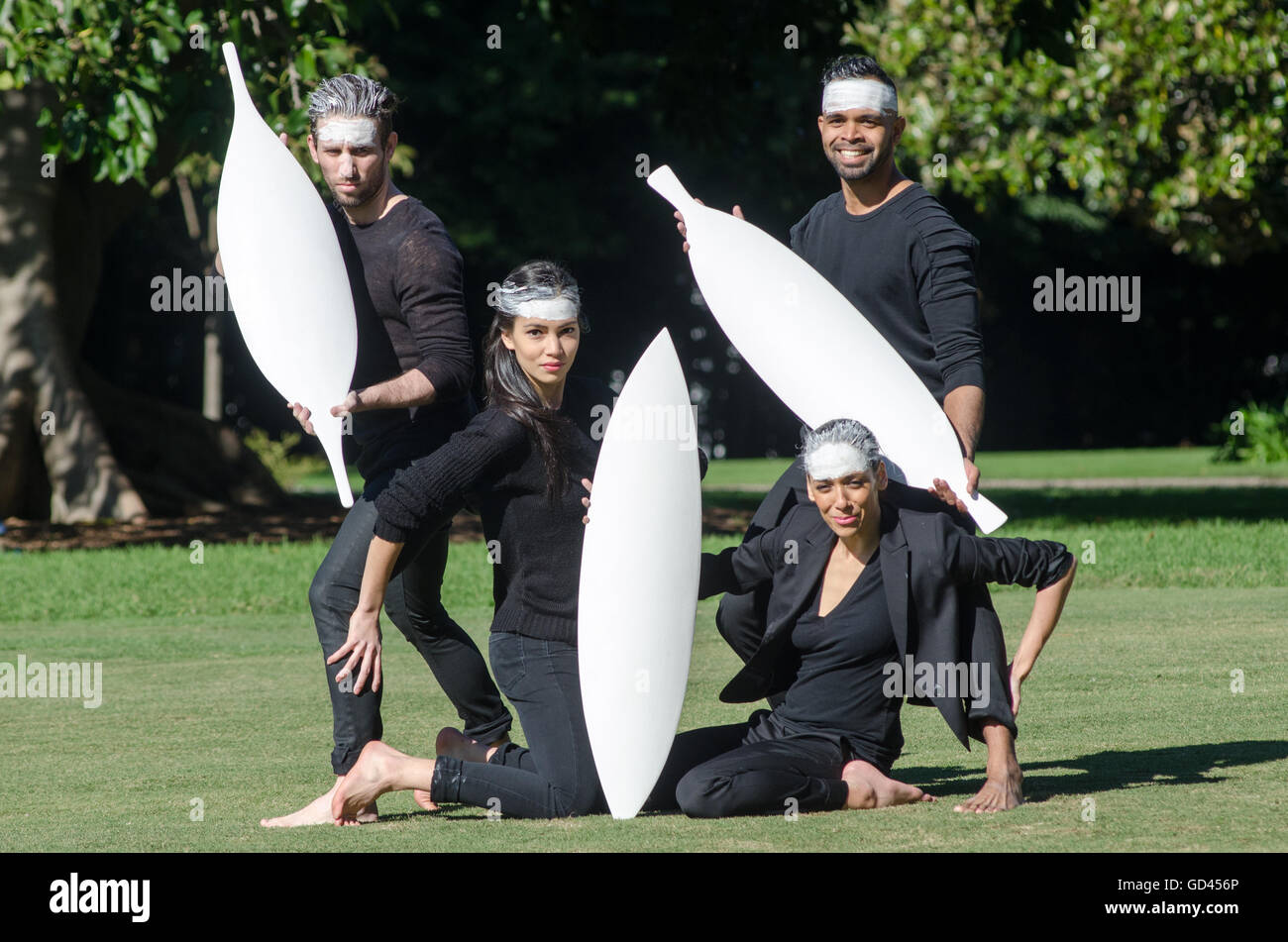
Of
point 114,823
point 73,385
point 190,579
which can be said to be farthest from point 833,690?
point 73,385

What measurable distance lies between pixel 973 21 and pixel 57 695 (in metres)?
14.0

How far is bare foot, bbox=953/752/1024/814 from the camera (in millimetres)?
4785

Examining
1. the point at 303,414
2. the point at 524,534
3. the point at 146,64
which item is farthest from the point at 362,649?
the point at 146,64

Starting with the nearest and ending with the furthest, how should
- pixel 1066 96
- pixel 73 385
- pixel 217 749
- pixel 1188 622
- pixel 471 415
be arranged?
pixel 471 415 < pixel 217 749 < pixel 1188 622 < pixel 73 385 < pixel 1066 96

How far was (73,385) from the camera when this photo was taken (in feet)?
53.7

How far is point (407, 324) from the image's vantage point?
5.27m

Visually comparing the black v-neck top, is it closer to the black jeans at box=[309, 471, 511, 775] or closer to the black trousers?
the black trousers

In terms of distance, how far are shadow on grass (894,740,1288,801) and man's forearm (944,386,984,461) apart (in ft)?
3.48

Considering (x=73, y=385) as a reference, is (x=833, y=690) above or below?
below

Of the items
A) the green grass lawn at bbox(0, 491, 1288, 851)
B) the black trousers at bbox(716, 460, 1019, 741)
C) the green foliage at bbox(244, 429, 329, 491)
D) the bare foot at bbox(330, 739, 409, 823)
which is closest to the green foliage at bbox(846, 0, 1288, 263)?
the green grass lawn at bbox(0, 491, 1288, 851)

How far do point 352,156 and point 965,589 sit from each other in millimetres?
2271

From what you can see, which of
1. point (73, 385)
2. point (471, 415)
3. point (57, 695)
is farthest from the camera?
point (73, 385)

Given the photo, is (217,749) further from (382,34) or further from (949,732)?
(382,34)

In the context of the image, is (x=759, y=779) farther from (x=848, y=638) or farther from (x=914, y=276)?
(x=914, y=276)
